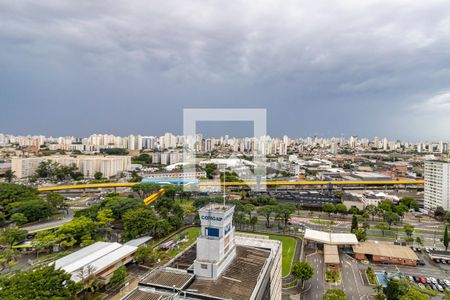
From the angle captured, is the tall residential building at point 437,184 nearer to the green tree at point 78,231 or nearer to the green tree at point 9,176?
the green tree at point 78,231

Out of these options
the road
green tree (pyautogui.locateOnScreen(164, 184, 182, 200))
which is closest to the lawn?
the road

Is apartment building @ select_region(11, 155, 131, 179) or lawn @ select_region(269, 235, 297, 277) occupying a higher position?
apartment building @ select_region(11, 155, 131, 179)

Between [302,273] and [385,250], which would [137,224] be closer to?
[302,273]

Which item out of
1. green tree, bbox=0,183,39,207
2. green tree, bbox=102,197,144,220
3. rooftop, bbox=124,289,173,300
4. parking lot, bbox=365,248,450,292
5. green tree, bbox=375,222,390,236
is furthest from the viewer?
→ green tree, bbox=0,183,39,207

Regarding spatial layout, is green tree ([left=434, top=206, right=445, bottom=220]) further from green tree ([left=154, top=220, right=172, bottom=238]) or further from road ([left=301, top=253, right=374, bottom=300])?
green tree ([left=154, top=220, right=172, bottom=238])

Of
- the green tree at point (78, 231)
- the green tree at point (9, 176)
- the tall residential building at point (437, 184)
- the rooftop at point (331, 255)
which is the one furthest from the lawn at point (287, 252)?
the green tree at point (9, 176)

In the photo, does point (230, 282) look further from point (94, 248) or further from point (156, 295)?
point (94, 248)

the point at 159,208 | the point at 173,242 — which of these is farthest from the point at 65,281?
the point at 159,208
